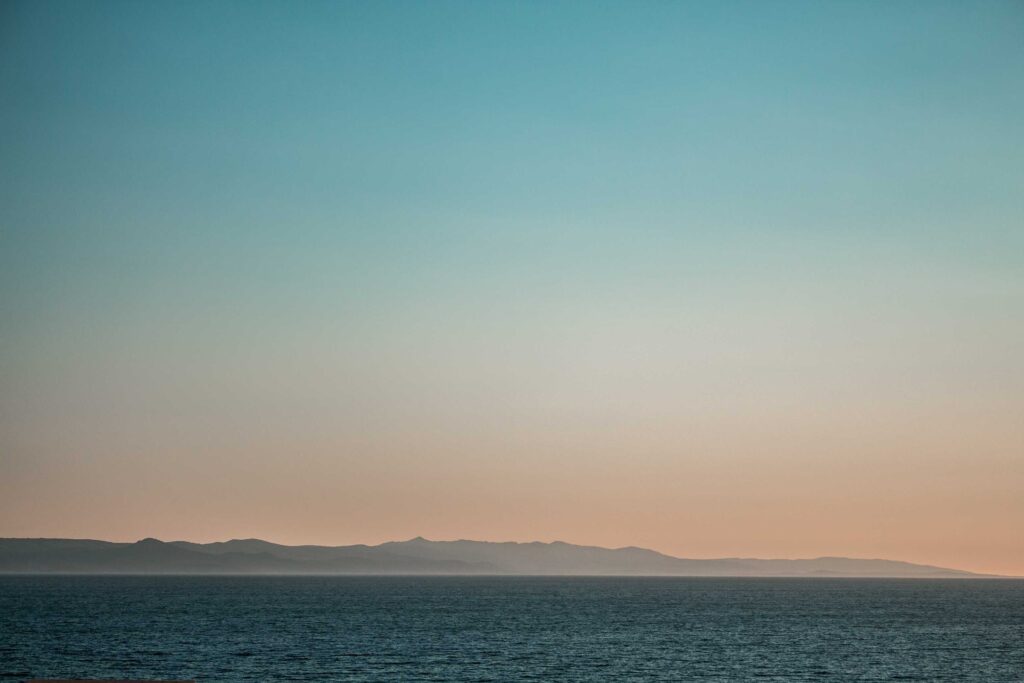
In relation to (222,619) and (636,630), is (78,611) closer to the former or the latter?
(222,619)

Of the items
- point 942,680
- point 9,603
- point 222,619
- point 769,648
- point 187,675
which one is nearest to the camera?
point 187,675

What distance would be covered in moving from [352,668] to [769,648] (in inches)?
1761

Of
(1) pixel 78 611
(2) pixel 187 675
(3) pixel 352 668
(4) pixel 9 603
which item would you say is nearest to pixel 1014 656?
(3) pixel 352 668

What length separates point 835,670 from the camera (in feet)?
277

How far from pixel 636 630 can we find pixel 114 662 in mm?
65946

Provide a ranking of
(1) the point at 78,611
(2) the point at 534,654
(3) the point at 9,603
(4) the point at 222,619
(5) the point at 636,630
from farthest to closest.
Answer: (3) the point at 9,603 < (1) the point at 78,611 < (4) the point at 222,619 < (5) the point at 636,630 < (2) the point at 534,654

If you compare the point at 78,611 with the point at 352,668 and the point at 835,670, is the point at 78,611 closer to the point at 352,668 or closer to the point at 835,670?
the point at 352,668

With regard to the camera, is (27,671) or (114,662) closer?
(27,671)

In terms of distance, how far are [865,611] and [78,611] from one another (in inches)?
5351

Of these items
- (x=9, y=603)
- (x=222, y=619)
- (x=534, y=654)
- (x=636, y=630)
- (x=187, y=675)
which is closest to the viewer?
(x=187, y=675)

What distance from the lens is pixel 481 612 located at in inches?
6594

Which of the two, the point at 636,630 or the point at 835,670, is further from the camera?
the point at 636,630

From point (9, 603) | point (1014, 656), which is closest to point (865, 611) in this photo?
point (1014, 656)

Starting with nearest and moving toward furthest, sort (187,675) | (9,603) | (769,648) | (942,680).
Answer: (187,675)
(942,680)
(769,648)
(9,603)
